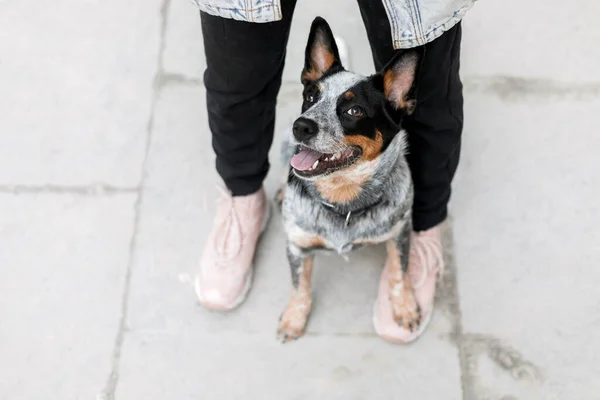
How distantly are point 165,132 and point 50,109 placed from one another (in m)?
0.54

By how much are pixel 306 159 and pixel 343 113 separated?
0.18 meters

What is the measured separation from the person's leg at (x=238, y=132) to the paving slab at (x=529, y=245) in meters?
0.84

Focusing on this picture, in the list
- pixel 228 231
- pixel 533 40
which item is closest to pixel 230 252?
pixel 228 231

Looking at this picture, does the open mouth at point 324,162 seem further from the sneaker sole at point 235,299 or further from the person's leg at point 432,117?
the sneaker sole at point 235,299

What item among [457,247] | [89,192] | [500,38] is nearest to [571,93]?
[500,38]

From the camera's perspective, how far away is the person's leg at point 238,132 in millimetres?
1866

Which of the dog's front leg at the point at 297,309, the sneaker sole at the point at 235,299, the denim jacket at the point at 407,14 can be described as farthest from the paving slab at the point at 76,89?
the denim jacket at the point at 407,14

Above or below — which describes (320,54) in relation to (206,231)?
above

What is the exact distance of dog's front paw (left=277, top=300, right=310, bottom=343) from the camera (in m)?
2.38

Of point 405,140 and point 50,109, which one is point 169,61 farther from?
point 405,140

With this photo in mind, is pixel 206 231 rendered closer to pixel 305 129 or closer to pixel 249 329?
pixel 249 329

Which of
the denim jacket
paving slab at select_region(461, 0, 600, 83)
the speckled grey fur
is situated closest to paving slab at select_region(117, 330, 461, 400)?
the speckled grey fur

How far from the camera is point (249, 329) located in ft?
7.98

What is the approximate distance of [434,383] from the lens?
7.56ft
